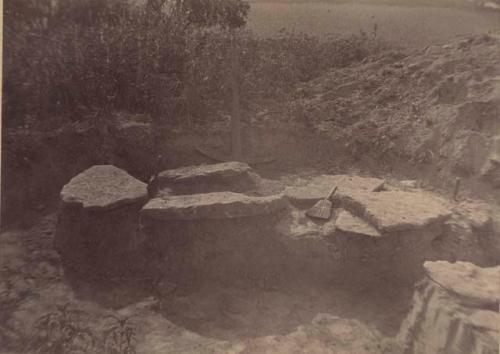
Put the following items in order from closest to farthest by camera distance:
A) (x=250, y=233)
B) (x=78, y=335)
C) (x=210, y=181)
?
1. (x=78, y=335)
2. (x=250, y=233)
3. (x=210, y=181)

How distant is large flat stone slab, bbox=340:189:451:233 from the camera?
3.34 meters

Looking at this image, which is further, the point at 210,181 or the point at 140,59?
the point at 140,59

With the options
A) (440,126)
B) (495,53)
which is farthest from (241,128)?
(495,53)

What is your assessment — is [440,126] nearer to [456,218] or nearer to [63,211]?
[456,218]

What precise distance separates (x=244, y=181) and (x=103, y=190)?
4.13 feet

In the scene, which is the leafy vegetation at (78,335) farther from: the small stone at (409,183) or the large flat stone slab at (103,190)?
the small stone at (409,183)

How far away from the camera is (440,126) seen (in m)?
4.94

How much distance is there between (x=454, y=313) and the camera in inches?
99.7

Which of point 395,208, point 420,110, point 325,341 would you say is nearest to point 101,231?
point 325,341

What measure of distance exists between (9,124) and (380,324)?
422cm

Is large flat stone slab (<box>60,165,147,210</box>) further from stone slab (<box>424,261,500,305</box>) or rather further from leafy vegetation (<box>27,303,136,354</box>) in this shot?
stone slab (<box>424,261,500,305</box>)

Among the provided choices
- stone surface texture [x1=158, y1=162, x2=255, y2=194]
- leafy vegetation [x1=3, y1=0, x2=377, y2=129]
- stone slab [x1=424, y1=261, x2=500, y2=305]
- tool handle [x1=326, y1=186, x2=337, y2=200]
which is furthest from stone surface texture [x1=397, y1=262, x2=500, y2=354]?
leafy vegetation [x1=3, y1=0, x2=377, y2=129]

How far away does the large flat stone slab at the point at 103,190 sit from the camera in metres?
3.52

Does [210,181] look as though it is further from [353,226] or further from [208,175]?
[353,226]
